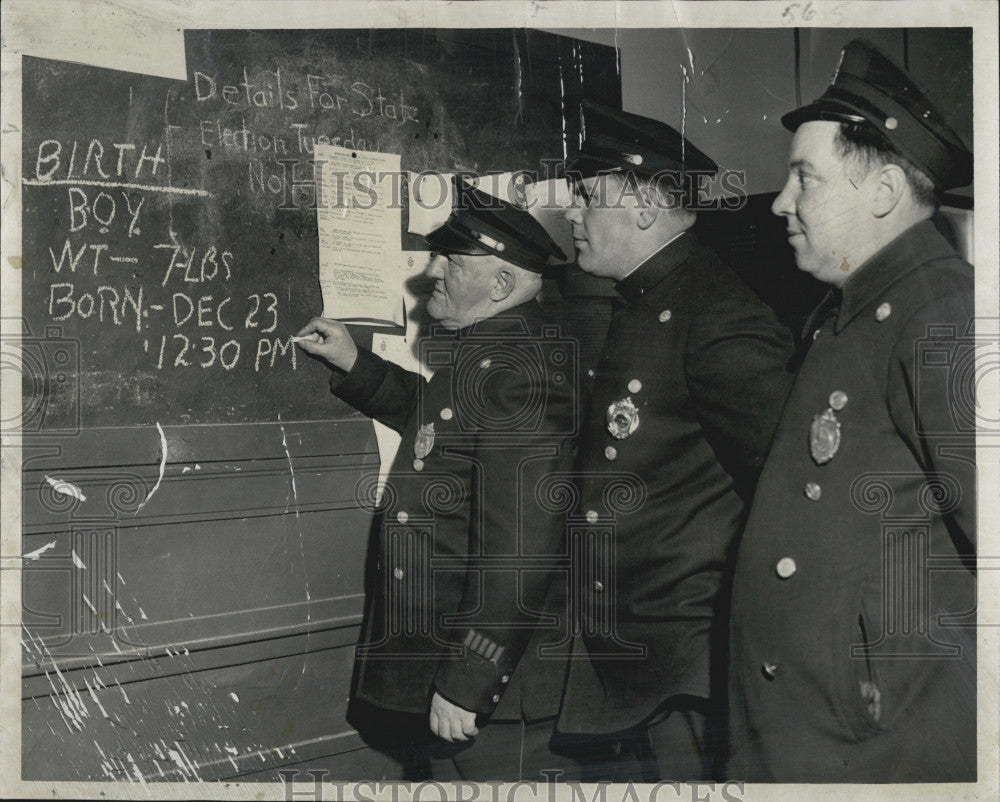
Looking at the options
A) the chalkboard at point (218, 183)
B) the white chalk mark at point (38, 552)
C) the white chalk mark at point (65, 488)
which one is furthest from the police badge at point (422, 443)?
the white chalk mark at point (38, 552)

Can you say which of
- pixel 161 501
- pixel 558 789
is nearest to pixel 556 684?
pixel 558 789

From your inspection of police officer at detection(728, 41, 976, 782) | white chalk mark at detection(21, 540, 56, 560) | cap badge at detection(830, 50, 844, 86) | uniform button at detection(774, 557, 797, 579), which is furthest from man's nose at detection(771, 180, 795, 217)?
white chalk mark at detection(21, 540, 56, 560)

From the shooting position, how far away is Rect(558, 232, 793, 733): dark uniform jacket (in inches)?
97.5

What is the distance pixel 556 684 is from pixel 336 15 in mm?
1988

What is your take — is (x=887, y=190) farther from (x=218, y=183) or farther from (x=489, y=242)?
(x=218, y=183)

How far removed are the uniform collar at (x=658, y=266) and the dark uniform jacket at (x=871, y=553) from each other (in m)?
0.42

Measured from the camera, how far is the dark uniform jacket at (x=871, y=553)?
7.98 feet

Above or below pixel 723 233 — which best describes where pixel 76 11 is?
above

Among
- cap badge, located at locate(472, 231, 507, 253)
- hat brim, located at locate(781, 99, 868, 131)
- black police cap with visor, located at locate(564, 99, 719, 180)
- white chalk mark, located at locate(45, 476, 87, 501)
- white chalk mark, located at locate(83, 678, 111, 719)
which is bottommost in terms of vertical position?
white chalk mark, located at locate(83, 678, 111, 719)

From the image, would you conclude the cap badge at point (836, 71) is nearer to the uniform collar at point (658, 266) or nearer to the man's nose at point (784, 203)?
the man's nose at point (784, 203)

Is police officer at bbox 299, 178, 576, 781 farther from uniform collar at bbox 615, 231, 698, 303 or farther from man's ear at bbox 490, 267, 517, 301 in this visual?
uniform collar at bbox 615, 231, 698, 303

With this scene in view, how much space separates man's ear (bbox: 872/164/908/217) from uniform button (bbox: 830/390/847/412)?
18.7 inches

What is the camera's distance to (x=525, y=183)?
2664mm

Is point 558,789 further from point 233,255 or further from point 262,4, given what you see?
point 262,4
